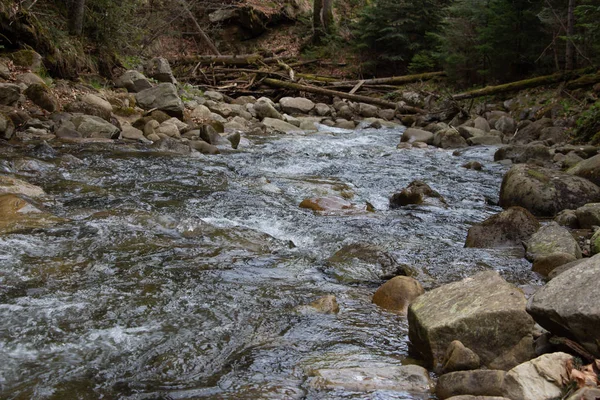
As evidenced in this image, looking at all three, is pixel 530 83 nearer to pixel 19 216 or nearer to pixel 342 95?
pixel 342 95

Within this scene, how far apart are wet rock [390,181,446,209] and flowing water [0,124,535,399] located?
157mm

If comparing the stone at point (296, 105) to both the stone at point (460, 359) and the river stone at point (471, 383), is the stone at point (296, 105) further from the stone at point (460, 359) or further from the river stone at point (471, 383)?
the river stone at point (471, 383)

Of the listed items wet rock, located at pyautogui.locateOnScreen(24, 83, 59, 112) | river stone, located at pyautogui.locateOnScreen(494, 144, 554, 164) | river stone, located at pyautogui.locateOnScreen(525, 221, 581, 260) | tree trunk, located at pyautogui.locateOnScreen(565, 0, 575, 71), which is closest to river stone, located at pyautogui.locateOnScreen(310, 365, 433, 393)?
river stone, located at pyautogui.locateOnScreen(525, 221, 581, 260)

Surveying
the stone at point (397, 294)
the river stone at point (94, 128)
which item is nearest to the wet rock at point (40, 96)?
the river stone at point (94, 128)

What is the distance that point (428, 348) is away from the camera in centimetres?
323

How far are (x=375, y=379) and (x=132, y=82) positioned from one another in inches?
503

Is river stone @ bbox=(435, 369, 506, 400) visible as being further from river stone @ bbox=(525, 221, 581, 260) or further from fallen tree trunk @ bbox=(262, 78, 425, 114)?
fallen tree trunk @ bbox=(262, 78, 425, 114)

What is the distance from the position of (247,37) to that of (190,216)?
21111 millimetres

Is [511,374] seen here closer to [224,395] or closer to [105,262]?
[224,395]

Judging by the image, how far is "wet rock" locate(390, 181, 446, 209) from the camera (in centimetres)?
740

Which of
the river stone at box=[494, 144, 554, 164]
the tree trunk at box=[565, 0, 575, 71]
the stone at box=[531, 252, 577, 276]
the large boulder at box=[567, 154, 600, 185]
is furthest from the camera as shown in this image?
the tree trunk at box=[565, 0, 575, 71]

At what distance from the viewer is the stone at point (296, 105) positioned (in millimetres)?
17328

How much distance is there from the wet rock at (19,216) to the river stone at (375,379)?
3519 millimetres

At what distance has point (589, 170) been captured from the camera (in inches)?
307
